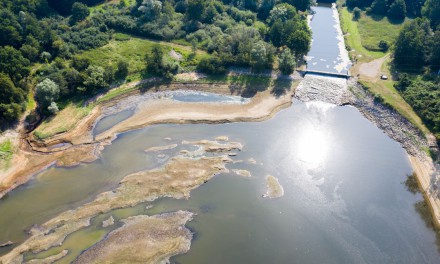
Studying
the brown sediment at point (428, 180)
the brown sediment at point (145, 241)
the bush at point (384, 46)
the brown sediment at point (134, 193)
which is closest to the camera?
the brown sediment at point (145, 241)

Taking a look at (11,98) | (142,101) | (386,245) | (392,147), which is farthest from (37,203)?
(392,147)

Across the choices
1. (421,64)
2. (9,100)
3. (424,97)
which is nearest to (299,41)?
(421,64)

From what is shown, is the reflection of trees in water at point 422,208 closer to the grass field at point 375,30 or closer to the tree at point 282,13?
the grass field at point 375,30

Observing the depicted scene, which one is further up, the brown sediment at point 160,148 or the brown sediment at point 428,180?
the brown sediment at point 160,148

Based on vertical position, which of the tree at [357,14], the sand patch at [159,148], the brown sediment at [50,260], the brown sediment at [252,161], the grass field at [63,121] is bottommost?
the brown sediment at [50,260]

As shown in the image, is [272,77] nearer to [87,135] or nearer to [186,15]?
[186,15]

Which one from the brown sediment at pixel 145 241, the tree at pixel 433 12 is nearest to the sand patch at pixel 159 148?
the brown sediment at pixel 145 241

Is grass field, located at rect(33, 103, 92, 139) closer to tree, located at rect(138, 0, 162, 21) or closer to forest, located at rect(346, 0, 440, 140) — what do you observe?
tree, located at rect(138, 0, 162, 21)

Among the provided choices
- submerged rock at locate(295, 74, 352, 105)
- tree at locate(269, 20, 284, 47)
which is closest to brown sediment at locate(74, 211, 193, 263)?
submerged rock at locate(295, 74, 352, 105)
